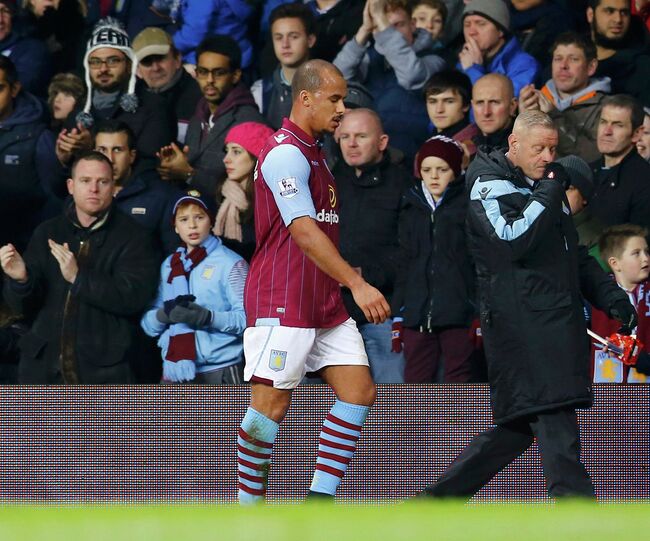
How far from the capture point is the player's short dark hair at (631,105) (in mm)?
8633

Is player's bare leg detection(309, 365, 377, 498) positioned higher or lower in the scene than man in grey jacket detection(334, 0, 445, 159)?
lower

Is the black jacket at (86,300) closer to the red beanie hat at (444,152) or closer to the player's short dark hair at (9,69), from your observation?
the player's short dark hair at (9,69)

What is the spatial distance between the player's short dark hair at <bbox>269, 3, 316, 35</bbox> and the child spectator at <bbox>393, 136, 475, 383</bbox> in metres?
1.43

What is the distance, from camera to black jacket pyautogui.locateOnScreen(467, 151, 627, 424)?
6363 millimetres

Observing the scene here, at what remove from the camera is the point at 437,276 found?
8.27m

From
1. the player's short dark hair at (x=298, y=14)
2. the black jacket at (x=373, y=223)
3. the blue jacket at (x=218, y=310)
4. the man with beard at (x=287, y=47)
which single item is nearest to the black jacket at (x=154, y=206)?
the blue jacket at (x=218, y=310)

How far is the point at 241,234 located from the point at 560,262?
2.95 meters

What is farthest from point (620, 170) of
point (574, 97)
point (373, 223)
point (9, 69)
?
point (9, 69)

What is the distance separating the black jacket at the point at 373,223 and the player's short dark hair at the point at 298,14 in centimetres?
119

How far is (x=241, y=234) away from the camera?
8969 millimetres

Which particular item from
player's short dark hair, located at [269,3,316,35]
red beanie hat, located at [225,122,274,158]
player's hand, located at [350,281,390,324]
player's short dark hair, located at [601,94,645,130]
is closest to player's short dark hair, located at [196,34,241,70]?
player's short dark hair, located at [269,3,316,35]

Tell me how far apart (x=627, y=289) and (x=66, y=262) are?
10.7 feet

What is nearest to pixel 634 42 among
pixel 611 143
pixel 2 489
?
pixel 611 143

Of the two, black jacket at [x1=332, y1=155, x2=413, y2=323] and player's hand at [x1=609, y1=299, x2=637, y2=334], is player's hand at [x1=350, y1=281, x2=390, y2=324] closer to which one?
player's hand at [x1=609, y1=299, x2=637, y2=334]
